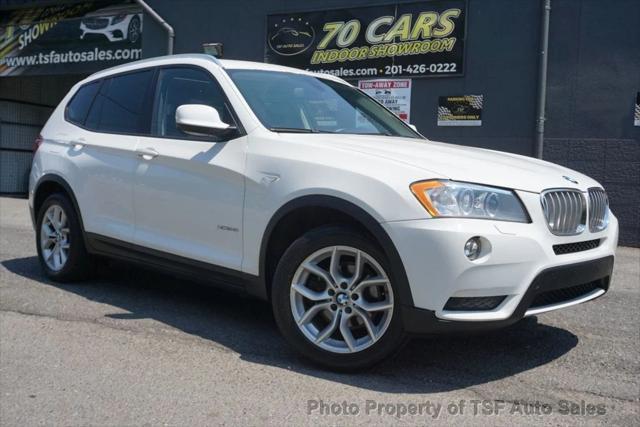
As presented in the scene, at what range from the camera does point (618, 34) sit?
937 centimetres

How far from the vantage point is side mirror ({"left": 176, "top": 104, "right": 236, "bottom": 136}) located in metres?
4.15

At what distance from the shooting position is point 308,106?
15.3ft

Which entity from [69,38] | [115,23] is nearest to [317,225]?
[115,23]

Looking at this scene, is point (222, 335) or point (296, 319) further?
point (222, 335)

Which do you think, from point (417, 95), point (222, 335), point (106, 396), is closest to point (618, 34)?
point (417, 95)

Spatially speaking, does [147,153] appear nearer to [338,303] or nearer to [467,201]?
[338,303]

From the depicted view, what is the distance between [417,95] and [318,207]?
295 inches

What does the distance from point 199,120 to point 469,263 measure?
1925mm

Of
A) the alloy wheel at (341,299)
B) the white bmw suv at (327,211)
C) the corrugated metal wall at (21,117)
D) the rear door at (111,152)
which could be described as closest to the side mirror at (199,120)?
the white bmw suv at (327,211)

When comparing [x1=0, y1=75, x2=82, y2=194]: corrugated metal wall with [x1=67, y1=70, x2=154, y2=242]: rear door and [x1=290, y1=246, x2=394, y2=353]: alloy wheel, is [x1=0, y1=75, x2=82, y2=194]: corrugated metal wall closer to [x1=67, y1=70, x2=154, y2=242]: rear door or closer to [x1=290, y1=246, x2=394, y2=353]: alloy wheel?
[x1=67, y1=70, x2=154, y2=242]: rear door

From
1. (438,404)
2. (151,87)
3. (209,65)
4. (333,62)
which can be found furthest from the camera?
(333,62)

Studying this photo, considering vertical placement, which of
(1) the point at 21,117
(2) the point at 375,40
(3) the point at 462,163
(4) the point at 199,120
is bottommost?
(3) the point at 462,163

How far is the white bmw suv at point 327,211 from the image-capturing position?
11.1 ft

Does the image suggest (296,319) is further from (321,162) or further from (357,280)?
(321,162)
